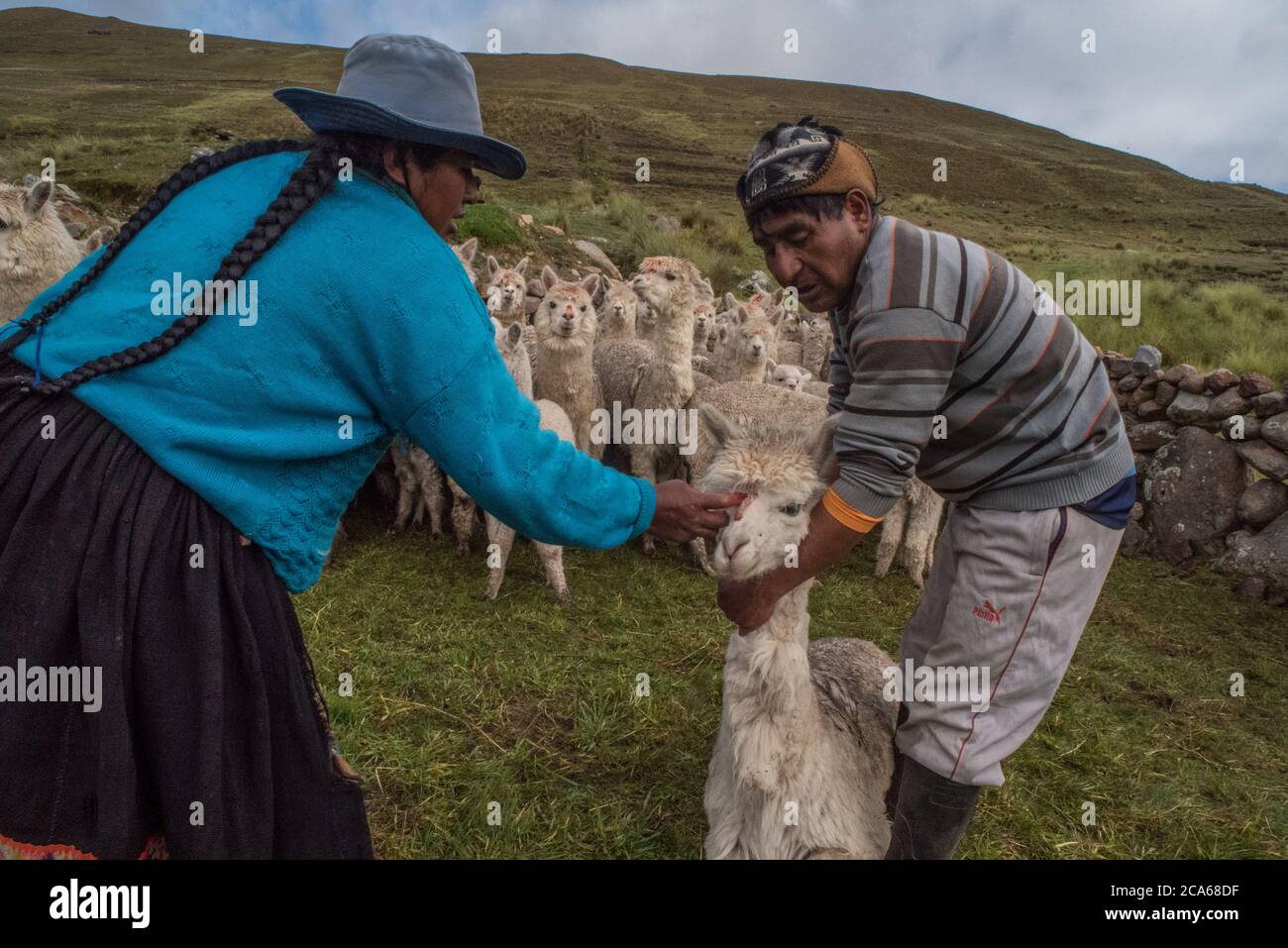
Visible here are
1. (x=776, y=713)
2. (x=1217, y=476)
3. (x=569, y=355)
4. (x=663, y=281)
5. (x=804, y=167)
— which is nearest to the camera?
(x=804, y=167)

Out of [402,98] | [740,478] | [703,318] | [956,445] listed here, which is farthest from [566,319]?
[402,98]

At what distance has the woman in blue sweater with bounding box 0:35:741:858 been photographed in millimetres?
1433

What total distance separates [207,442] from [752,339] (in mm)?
6292

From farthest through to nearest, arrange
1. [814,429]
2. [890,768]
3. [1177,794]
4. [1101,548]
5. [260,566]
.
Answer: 1. [1177,794]
2. [890,768]
3. [814,429]
4. [1101,548]
5. [260,566]

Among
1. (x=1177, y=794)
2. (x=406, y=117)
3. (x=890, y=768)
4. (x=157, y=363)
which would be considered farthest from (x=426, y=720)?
(x=1177, y=794)

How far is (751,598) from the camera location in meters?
2.20

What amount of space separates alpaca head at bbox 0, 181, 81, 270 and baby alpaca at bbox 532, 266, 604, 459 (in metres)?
3.22

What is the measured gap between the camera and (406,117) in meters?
1.53

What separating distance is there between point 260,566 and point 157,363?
16.5 inches

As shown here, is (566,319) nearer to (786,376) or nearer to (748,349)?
(748,349)

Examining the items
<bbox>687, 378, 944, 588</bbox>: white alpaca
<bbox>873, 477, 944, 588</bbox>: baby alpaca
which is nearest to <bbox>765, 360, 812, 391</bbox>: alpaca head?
<bbox>687, 378, 944, 588</bbox>: white alpaca

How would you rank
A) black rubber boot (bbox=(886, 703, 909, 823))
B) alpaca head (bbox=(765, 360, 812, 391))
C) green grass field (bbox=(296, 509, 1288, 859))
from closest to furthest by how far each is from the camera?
1. black rubber boot (bbox=(886, 703, 909, 823))
2. green grass field (bbox=(296, 509, 1288, 859))
3. alpaca head (bbox=(765, 360, 812, 391))

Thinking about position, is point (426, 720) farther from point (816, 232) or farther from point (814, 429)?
point (816, 232)

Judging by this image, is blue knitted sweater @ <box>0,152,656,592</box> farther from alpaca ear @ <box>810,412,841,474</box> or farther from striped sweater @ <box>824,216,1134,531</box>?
alpaca ear @ <box>810,412,841,474</box>
